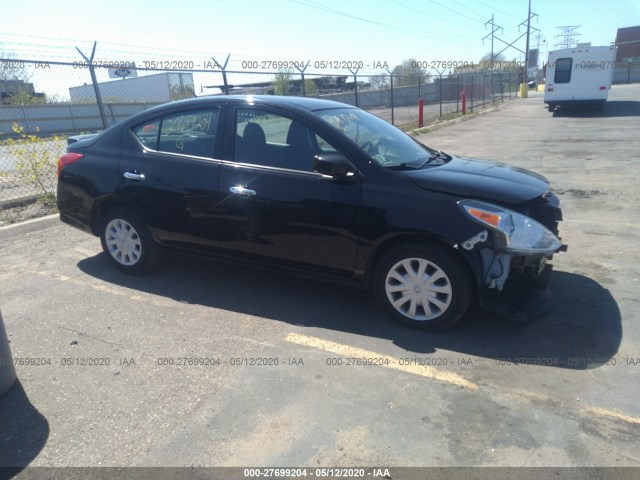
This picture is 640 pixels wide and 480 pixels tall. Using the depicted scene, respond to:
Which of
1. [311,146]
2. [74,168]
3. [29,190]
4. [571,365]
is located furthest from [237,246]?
[29,190]

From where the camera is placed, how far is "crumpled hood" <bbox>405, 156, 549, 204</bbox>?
365 centimetres

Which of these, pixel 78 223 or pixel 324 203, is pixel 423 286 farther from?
pixel 78 223

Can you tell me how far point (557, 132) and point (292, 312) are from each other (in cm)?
1550

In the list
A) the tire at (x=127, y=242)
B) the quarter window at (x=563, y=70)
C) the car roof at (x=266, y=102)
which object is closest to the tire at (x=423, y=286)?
the car roof at (x=266, y=102)

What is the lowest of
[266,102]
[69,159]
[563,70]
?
[69,159]

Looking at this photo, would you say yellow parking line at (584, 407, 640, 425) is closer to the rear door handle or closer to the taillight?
the rear door handle

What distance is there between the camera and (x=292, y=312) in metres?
4.19

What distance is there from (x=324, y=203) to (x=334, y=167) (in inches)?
12.0

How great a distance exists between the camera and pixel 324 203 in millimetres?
3877

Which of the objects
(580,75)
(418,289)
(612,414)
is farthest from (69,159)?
(580,75)

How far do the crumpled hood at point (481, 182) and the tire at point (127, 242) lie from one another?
2.62 meters

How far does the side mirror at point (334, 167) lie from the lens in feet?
12.2

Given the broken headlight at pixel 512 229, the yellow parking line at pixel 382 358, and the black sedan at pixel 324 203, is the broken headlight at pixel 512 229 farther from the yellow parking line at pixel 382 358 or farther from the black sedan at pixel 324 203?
the yellow parking line at pixel 382 358

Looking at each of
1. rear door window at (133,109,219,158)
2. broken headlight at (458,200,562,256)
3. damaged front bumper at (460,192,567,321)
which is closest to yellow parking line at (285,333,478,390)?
damaged front bumper at (460,192,567,321)
